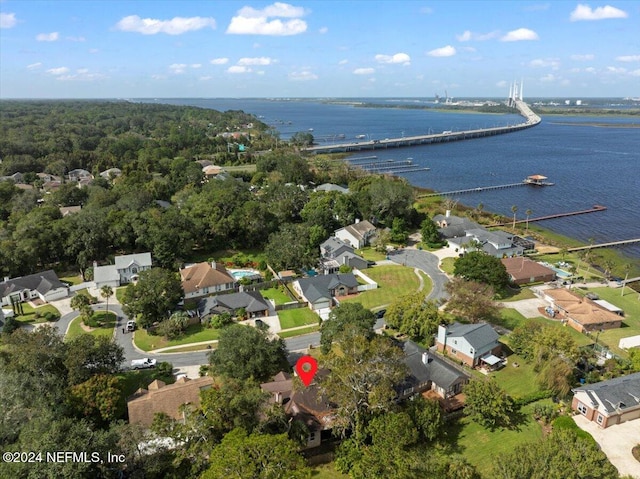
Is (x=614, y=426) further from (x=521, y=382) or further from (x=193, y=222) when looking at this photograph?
(x=193, y=222)

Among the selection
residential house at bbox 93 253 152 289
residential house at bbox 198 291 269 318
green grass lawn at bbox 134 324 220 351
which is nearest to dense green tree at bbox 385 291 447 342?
residential house at bbox 198 291 269 318

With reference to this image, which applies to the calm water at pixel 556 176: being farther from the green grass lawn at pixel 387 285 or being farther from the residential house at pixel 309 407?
the residential house at pixel 309 407

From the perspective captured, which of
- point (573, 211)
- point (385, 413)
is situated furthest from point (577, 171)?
point (385, 413)

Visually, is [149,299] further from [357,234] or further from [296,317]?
[357,234]

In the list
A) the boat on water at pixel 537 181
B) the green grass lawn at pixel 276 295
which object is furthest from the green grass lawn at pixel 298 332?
the boat on water at pixel 537 181

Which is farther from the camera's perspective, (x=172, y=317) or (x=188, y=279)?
(x=188, y=279)

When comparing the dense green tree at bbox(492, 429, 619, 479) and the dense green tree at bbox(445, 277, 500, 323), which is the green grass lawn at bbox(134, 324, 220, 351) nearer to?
the dense green tree at bbox(445, 277, 500, 323)

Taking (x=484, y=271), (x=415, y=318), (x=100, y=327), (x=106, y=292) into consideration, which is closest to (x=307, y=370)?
(x=415, y=318)
